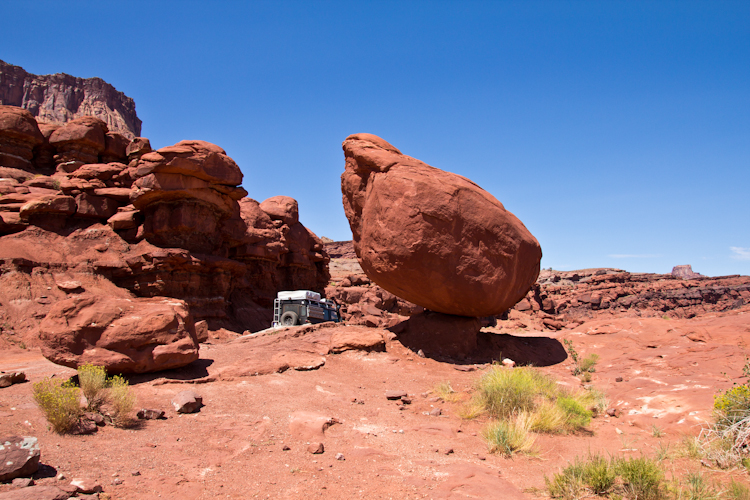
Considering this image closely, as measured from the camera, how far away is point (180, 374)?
7801 millimetres

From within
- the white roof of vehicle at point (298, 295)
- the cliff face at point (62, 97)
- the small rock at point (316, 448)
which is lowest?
the small rock at point (316, 448)

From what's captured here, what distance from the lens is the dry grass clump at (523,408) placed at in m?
5.51

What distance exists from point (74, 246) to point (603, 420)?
1976cm

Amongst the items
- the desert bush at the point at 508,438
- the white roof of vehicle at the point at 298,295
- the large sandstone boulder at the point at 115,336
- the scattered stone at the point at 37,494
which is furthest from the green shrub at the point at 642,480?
the white roof of vehicle at the point at 298,295

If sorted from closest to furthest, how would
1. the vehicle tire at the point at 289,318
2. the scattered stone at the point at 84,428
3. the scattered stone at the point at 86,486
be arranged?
1. the scattered stone at the point at 86,486
2. the scattered stone at the point at 84,428
3. the vehicle tire at the point at 289,318

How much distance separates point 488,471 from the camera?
15.4 feet

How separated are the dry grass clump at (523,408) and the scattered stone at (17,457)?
476cm

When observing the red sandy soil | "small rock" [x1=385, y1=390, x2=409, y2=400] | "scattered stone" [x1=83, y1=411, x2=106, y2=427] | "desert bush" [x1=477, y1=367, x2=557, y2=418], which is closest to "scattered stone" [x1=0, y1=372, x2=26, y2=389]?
the red sandy soil

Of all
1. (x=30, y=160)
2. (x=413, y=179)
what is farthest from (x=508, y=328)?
(x=30, y=160)

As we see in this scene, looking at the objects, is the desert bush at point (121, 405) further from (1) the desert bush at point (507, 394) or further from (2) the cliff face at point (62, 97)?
(2) the cliff face at point (62, 97)

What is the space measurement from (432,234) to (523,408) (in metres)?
4.03

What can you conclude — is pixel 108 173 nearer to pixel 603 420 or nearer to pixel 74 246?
pixel 74 246

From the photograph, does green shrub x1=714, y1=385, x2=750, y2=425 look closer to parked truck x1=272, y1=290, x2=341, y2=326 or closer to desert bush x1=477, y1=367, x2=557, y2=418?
desert bush x1=477, y1=367, x2=557, y2=418

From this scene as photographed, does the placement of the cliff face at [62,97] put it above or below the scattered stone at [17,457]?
above
